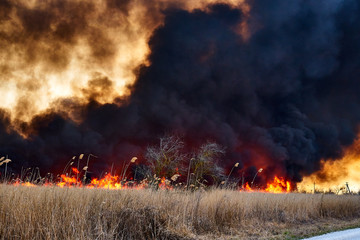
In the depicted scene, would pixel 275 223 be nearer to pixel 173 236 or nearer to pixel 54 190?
pixel 173 236

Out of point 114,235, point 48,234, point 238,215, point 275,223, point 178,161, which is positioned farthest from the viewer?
point 178,161

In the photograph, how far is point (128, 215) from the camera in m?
8.70

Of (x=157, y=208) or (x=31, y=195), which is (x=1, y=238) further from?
(x=157, y=208)

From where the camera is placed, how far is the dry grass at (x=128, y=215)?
7.31 m

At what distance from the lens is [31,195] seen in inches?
314

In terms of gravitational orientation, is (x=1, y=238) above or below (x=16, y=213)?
below

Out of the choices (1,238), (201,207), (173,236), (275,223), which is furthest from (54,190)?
(275,223)

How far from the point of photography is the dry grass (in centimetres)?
731

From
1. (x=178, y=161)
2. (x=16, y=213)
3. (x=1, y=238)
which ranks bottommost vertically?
(x=1, y=238)

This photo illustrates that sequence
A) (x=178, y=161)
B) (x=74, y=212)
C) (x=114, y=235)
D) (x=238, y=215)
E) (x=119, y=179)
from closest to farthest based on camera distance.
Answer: (x=74, y=212)
(x=114, y=235)
(x=119, y=179)
(x=238, y=215)
(x=178, y=161)

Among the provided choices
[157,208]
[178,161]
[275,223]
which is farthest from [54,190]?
[178,161]

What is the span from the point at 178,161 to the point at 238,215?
25.2 meters

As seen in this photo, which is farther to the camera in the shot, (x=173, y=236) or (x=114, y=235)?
(x=173, y=236)

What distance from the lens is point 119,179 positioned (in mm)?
11320
